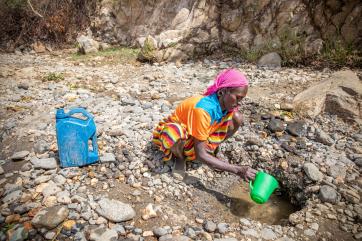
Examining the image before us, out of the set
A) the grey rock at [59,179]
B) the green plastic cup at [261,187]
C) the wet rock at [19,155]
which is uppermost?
the green plastic cup at [261,187]

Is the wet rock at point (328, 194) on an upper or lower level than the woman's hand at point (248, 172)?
lower

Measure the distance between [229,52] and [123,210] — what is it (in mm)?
4567

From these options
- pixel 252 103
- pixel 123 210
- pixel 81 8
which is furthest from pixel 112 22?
pixel 123 210

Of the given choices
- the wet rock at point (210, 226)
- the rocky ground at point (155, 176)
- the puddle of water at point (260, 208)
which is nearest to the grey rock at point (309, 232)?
the rocky ground at point (155, 176)

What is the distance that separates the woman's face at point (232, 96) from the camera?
2.39 m

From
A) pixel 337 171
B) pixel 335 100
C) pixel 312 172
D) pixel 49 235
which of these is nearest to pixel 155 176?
pixel 49 235

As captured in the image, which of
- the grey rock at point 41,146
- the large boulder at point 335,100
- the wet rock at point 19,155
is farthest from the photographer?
the large boulder at point 335,100

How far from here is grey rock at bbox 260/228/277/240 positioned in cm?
222

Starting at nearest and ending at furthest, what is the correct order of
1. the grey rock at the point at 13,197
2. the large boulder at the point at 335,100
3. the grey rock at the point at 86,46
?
the grey rock at the point at 13,197, the large boulder at the point at 335,100, the grey rock at the point at 86,46

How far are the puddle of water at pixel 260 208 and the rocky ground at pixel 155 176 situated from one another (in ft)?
0.19

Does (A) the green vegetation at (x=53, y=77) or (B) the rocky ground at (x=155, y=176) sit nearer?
(B) the rocky ground at (x=155, y=176)

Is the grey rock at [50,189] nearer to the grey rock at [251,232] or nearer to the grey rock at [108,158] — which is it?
the grey rock at [108,158]

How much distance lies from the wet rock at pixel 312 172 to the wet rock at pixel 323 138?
19.2 inches

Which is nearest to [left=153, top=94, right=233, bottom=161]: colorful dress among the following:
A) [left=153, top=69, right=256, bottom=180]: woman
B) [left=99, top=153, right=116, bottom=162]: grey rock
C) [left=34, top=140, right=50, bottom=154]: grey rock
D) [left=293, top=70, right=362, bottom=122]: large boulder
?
[left=153, top=69, right=256, bottom=180]: woman
